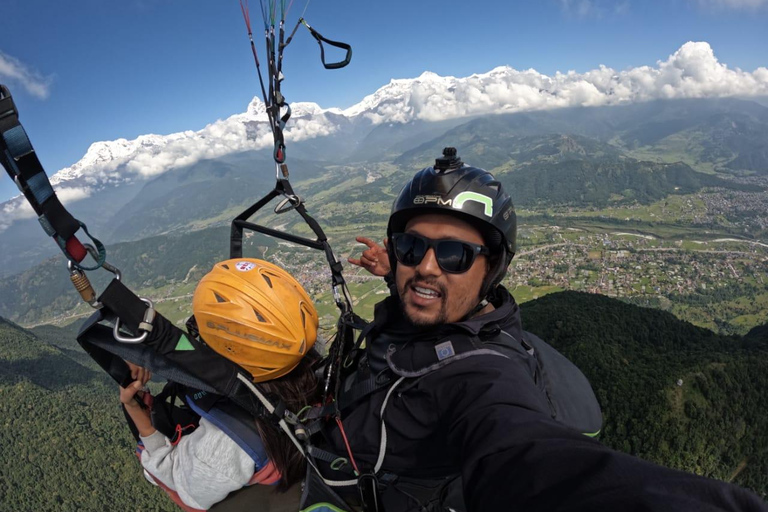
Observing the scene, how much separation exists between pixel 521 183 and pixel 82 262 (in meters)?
179

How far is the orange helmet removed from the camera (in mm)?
2717

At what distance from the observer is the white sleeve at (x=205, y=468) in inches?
92.2

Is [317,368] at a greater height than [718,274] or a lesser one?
greater

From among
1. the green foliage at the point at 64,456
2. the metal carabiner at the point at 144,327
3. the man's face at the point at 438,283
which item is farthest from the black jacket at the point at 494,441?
the green foliage at the point at 64,456

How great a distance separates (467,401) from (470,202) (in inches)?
53.6

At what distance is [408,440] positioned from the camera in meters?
2.06

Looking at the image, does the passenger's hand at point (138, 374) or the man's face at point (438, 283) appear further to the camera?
the passenger's hand at point (138, 374)

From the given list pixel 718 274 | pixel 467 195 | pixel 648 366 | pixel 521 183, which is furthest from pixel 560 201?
pixel 467 195

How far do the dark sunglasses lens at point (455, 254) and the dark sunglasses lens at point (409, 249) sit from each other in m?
0.12

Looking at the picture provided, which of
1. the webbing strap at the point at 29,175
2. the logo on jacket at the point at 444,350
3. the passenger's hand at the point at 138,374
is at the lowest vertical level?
the passenger's hand at the point at 138,374

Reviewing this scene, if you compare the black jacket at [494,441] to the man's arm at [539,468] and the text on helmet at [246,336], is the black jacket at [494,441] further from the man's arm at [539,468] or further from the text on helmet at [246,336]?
the text on helmet at [246,336]

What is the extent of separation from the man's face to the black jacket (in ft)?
0.48

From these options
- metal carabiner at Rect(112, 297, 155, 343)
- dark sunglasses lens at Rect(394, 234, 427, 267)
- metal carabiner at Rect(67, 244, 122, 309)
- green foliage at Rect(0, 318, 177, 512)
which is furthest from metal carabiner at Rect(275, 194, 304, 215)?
green foliage at Rect(0, 318, 177, 512)

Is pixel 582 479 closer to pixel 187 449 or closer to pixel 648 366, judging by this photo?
pixel 187 449
